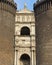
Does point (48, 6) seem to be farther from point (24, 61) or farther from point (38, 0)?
point (24, 61)

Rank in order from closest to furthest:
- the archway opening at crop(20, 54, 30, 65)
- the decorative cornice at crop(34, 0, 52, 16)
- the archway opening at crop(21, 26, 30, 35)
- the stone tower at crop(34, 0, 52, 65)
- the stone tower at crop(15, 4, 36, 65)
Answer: the stone tower at crop(34, 0, 52, 65) → the stone tower at crop(15, 4, 36, 65) → the archway opening at crop(20, 54, 30, 65) → the decorative cornice at crop(34, 0, 52, 16) → the archway opening at crop(21, 26, 30, 35)

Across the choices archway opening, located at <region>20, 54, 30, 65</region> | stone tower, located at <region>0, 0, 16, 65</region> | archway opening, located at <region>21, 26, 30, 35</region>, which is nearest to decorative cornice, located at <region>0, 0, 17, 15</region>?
stone tower, located at <region>0, 0, 16, 65</region>

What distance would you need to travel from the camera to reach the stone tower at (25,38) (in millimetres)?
26500

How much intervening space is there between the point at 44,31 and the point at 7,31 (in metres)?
3.09

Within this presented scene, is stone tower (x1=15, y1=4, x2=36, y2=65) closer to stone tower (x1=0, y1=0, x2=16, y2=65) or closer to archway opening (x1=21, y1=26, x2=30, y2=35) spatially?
archway opening (x1=21, y1=26, x2=30, y2=35)

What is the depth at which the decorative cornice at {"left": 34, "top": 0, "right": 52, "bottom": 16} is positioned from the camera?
26.9 meters

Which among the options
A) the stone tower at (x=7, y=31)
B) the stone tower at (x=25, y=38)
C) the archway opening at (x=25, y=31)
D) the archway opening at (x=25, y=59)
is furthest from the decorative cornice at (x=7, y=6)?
the archway opening at (x=25, y=59)

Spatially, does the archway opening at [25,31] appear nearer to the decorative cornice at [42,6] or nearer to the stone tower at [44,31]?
the stone tower at [44,31]

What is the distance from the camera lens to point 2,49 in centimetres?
2539

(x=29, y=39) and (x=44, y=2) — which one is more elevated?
(x=44, y=2)

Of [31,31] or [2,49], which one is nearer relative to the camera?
[2,49]

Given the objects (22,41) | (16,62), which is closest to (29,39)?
(22,41)

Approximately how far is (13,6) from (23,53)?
14.2 feet

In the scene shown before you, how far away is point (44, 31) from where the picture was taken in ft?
85.8
